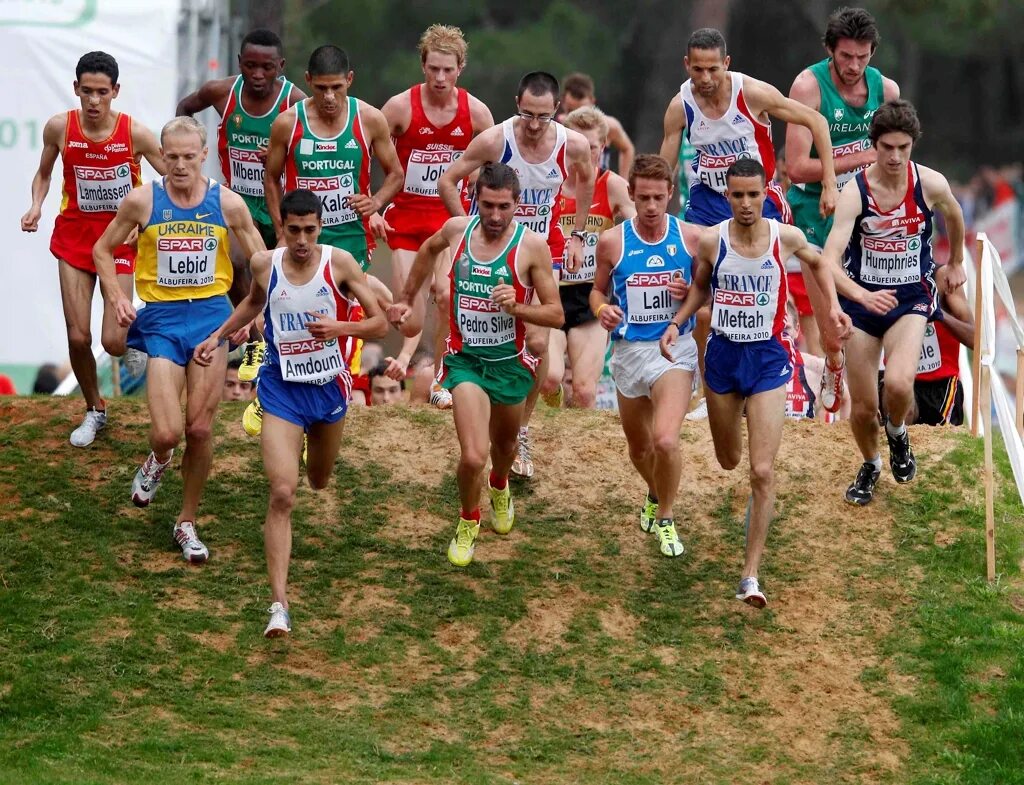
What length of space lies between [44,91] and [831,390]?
273 inches

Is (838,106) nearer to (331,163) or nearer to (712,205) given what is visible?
(712,205)

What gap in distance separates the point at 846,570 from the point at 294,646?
336 cm

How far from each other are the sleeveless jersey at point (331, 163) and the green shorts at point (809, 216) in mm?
2849

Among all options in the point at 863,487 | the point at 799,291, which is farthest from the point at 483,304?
the point at 799,291

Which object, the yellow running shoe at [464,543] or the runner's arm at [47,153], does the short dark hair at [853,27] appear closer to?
the yellow running shoe at [464,543]

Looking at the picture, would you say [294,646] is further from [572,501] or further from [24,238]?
[24,238]

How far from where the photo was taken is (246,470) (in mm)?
11836

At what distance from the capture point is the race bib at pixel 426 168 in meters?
11.9

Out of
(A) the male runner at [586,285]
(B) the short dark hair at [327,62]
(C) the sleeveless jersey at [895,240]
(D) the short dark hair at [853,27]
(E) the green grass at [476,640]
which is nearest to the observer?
(E) the green grass at [476,640]

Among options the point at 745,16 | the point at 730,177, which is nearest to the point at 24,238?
the point at 730,177

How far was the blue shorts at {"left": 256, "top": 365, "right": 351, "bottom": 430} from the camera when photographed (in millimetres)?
9586

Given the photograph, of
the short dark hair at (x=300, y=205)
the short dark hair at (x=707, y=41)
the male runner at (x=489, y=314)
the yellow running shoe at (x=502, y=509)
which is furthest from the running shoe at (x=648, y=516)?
the short dark hair at (x=300, y=205)

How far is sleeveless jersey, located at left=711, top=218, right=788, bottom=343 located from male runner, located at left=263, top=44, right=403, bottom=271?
7.94 ft

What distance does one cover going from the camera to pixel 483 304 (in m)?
10.1
